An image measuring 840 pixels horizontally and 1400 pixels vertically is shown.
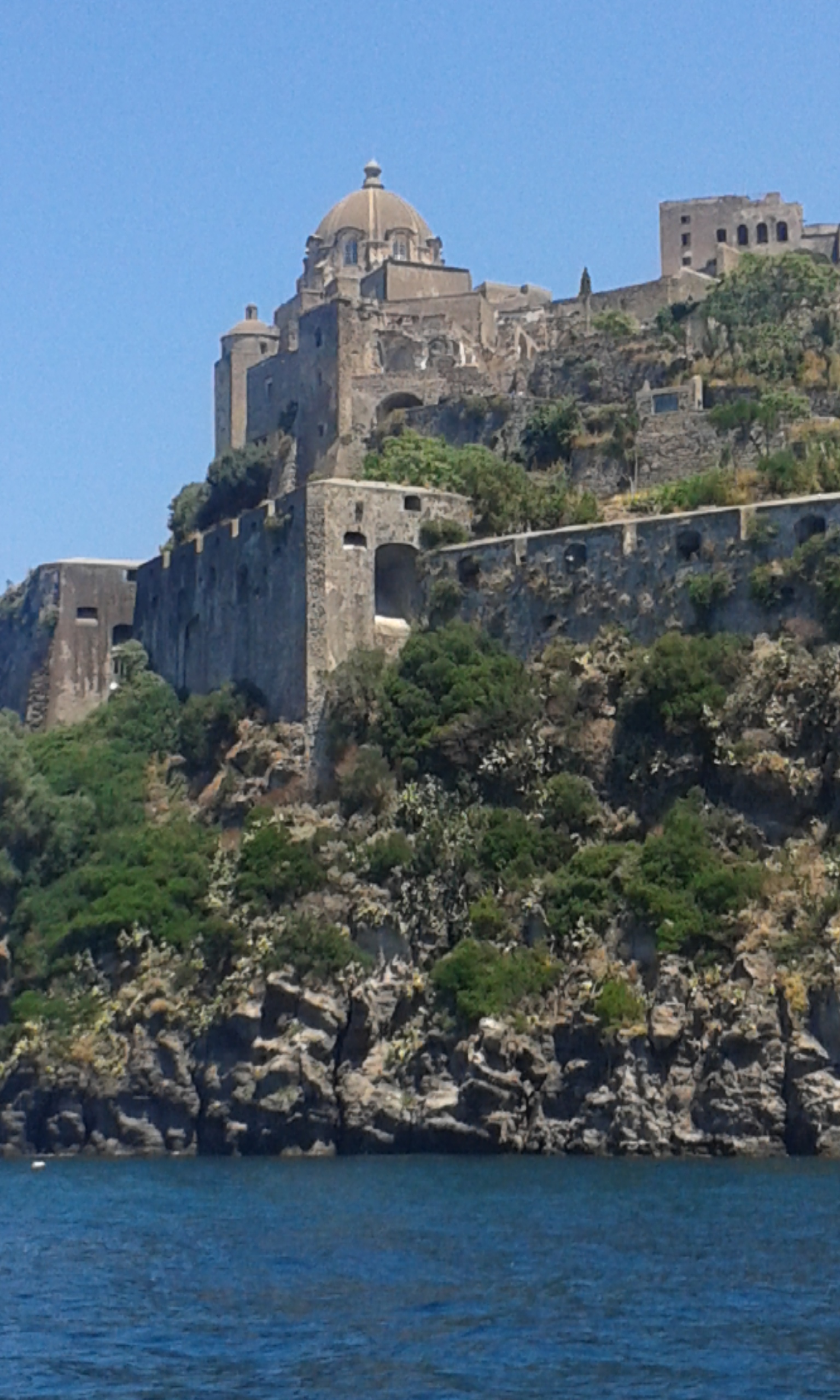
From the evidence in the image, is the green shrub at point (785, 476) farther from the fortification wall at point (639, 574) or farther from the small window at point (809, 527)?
the small window at point (809, 527)

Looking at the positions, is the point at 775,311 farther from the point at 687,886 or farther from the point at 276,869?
the point at 687,886

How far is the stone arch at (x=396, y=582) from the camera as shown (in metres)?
59.3

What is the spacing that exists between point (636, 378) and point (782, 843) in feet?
62.8

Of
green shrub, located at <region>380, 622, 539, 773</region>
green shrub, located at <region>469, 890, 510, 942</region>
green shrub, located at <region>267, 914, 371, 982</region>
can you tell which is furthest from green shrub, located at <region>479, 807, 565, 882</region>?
green shrub, located at <region>267, 914, 371, 982</region>

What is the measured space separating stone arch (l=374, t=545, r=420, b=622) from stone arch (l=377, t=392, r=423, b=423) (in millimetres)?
9312

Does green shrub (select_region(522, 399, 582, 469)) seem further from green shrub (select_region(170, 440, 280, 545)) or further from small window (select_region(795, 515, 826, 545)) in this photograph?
small window (select_region(795, 515, 826, 545))

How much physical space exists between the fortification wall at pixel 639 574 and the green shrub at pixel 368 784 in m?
4.42

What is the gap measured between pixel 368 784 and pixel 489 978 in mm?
6600

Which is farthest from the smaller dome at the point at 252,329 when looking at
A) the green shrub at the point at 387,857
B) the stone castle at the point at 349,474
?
the green shrub at the point at 387,857

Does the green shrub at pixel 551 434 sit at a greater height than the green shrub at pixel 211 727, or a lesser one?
greater

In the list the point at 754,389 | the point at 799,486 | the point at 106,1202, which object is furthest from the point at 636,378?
the point at 106,1202

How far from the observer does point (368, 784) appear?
54094mm


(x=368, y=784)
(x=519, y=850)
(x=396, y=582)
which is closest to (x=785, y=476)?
(x=396, y=582)

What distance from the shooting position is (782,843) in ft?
165
